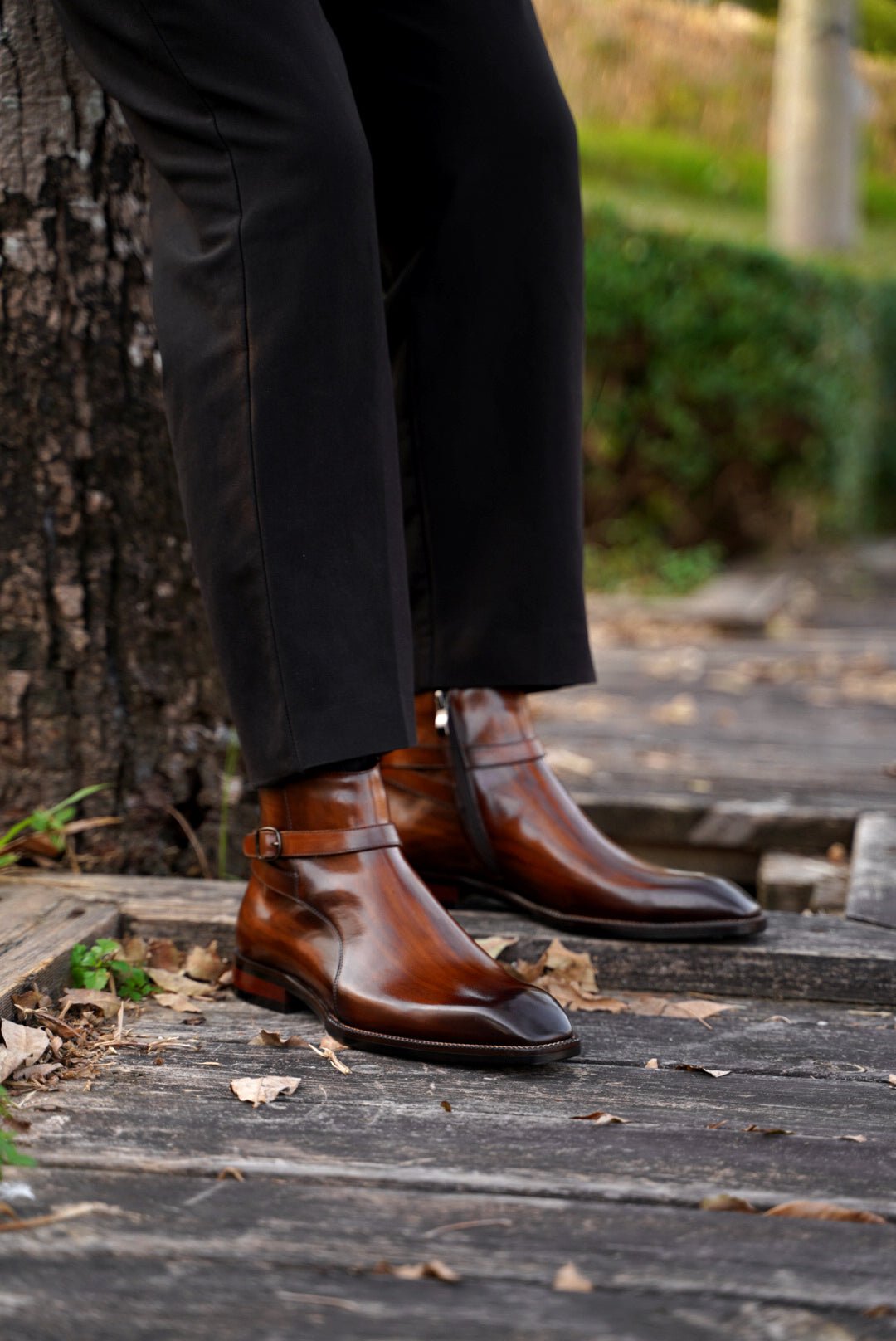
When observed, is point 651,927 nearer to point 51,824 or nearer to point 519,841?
point 519,841

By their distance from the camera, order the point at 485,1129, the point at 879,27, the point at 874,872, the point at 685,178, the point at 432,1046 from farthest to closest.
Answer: the point at 879,27, the point at 685,178, the point at 874,872, the point at 432,1046, the point at 485,1129

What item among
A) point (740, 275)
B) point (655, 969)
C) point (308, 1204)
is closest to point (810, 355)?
point (740, 275)

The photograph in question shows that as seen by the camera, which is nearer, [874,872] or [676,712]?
[874,872]

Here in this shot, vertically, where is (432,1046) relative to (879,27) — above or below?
below

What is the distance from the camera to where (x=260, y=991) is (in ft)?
4.20

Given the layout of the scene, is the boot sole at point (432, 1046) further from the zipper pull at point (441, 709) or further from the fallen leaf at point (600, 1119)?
the zipper pull at point (441, 709)

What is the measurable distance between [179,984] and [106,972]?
83 millimetres

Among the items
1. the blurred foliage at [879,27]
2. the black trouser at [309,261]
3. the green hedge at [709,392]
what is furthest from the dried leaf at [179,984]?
the blurred foliage at [879,27]

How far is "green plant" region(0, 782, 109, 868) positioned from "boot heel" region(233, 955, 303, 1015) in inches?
14.3

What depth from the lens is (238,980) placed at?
1.30 metres

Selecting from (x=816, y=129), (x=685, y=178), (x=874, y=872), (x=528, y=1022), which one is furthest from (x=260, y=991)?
(x=685, y=178)

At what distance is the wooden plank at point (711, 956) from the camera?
4.47 feet

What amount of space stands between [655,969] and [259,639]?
0.54m

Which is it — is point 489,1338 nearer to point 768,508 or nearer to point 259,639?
point 259,639
